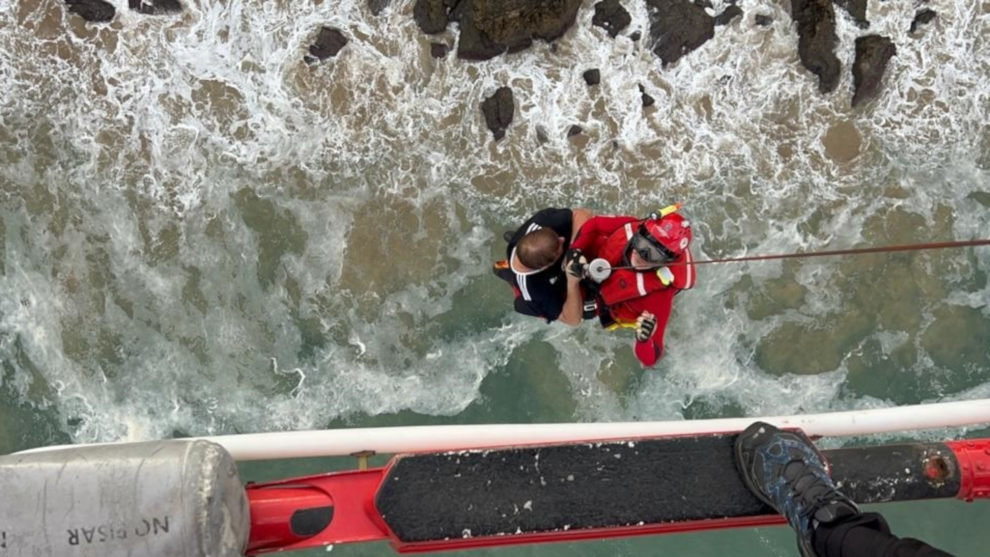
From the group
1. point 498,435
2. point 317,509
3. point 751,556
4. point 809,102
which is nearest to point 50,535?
point 317,509

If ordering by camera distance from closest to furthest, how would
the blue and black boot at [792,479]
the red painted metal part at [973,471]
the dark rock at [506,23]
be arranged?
the blue and black boot at [792,479] < the red painted metal part at [973,471] < the dark rock at [506,23]

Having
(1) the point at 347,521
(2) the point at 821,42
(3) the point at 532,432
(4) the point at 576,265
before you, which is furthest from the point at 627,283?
(2) the point at 821,42

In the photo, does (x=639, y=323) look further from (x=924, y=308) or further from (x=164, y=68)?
(x=164, y=68)

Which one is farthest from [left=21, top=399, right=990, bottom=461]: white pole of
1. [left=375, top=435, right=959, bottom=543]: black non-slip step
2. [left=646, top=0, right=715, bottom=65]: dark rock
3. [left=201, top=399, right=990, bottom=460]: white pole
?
[left=646, top=0, right=715, bottom=65]: dark rock

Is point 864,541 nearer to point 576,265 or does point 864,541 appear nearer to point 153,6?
point 576,265

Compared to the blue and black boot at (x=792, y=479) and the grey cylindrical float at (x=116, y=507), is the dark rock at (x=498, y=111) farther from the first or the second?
the grey cylindrical float at (x=116, y=507)

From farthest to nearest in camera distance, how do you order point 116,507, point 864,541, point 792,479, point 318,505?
1. point 318,505
2. point 792,479
3. point 116,507
4. point 864,541

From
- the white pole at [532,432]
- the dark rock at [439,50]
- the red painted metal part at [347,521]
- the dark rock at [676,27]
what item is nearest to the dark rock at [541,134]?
the dark rock at [439,50]
